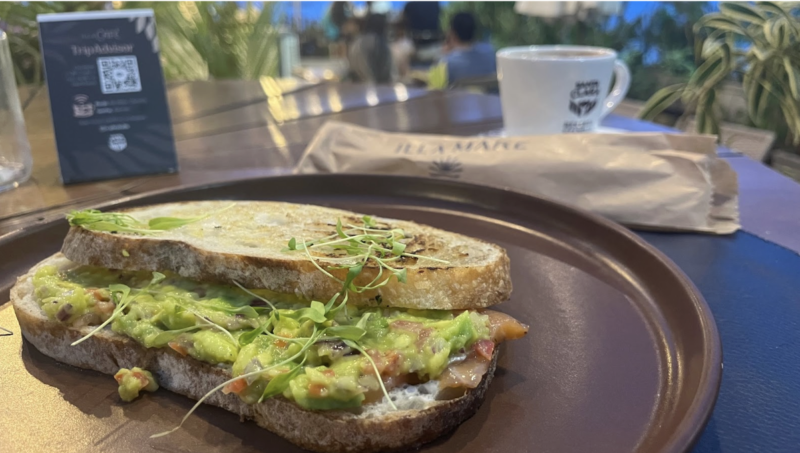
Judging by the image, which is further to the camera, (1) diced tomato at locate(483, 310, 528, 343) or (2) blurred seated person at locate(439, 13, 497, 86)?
(2) blurred seated person at locate(439, 13, 497, 86)

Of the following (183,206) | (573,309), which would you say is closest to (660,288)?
(573,309)

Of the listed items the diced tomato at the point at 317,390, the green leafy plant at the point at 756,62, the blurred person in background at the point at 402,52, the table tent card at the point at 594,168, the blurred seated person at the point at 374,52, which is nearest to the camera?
the diced tomato at the point at 317,390

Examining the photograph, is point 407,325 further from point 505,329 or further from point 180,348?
point 180,348

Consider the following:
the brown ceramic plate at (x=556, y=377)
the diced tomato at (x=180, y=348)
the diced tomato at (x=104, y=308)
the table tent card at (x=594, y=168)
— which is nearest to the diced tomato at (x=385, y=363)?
the brown ceramic plate at (x=556, y=377)

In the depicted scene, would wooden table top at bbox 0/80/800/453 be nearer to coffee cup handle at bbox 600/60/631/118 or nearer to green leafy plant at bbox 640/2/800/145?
coffee cup handle at bbox 600/60/631/118

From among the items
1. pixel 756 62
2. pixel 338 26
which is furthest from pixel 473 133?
pixel 338 26

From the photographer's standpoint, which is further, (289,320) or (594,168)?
(594,168)

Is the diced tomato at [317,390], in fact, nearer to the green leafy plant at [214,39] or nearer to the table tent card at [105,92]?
the table tent card at [105,92]

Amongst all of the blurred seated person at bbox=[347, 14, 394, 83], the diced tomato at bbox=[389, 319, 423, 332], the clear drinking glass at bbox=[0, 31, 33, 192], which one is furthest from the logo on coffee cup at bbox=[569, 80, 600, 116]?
the blurred seated person at bbox=[347, 14, 394, 83]
